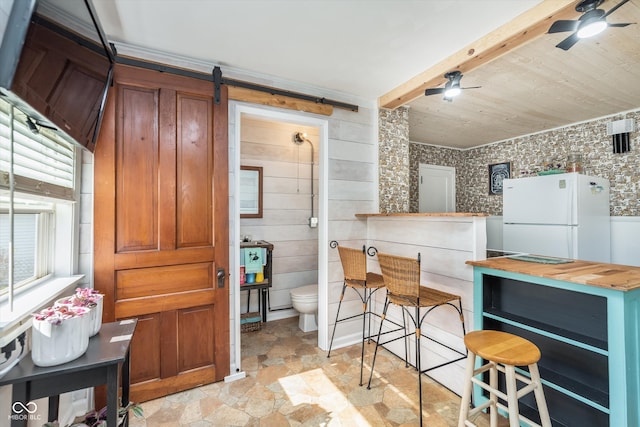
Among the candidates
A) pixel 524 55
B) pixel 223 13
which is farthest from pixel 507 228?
pixel 223 13

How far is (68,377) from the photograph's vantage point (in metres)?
1.12

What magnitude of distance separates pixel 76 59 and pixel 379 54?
6.01ft

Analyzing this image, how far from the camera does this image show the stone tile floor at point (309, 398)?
1820 millimetres

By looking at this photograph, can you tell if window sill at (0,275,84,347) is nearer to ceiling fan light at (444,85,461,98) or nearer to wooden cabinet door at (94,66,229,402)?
wooden cabinet door at (94,66,229,402)

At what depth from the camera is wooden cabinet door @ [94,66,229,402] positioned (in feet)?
6.37

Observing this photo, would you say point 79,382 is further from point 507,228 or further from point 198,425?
point 507,228

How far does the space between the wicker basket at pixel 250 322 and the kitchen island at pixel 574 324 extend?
86.7 inches

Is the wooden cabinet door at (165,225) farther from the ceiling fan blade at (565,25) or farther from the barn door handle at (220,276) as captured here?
the ceiling fan blade at (565,25)

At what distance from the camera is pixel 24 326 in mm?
1161

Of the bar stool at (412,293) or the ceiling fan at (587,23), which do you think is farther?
the bar stool at (412,293)

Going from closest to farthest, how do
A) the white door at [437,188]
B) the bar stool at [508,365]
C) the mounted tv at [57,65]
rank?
the mounted tv at [57,65], the bar stool at [508,365], the white door at [437,188]

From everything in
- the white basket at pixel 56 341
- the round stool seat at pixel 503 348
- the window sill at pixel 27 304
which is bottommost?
the round stool seat at pixel 503 348

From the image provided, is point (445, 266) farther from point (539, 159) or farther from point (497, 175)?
point (497, 175)

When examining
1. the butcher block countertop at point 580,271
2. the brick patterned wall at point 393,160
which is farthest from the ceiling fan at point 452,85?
the butcher block countertop at point 580,271
